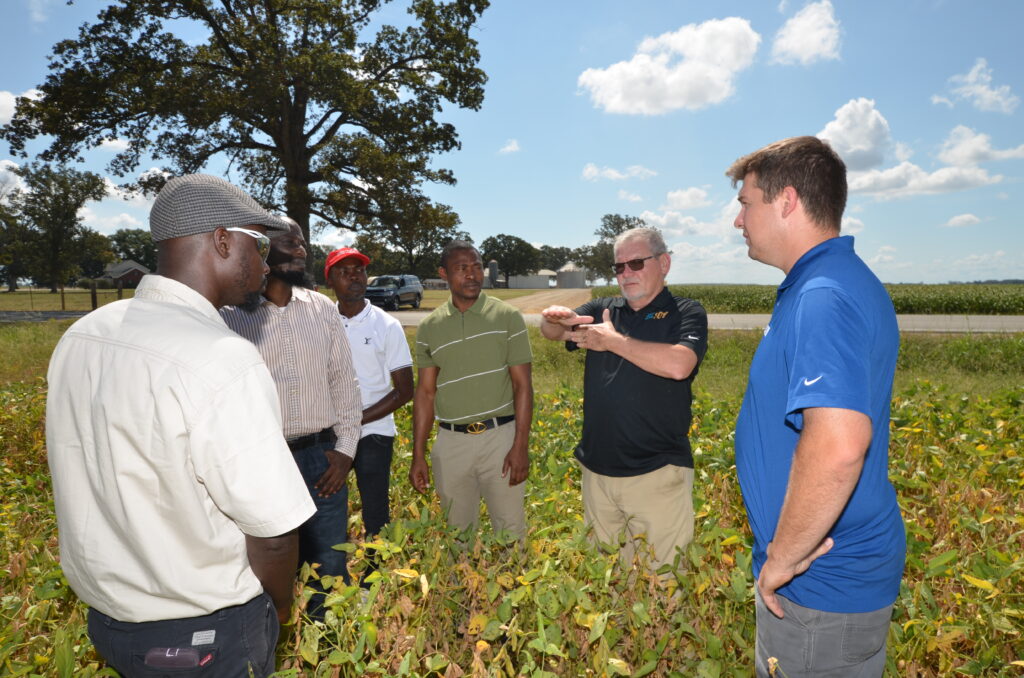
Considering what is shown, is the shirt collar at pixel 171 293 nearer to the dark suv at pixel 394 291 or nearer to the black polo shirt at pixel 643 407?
the black polo shirt at pixel 643 407

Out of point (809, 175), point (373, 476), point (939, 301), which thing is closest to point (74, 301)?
point (373, 476)

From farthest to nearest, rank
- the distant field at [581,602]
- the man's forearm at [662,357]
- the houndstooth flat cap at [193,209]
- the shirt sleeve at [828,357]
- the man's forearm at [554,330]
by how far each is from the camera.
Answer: the man's forearm at [554,330] → the man's forearm at [662,357] → the distant field at [581,602] → the houndstooth flat cap at [193,209] → the shirt sleeve at [828,357]

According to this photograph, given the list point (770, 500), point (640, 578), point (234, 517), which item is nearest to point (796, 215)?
point (770, 500)

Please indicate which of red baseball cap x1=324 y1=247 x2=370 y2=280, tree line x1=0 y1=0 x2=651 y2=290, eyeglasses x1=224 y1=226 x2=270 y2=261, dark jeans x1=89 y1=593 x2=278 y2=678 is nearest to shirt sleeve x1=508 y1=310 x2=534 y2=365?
red baseball cap x1=324 y1=247 x2=370 y2=280

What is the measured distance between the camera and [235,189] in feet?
5.78

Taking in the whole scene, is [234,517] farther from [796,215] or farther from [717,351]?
[717,351]

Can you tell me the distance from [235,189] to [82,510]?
0.96m

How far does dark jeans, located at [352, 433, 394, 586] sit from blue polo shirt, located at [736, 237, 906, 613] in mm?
2631

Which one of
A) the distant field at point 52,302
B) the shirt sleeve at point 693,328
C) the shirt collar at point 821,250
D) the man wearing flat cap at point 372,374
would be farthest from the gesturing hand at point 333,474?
the distant field at point 52,302

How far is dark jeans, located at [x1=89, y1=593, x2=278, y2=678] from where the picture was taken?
1522mm

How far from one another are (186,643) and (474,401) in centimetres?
239

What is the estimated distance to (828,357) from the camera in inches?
61.5

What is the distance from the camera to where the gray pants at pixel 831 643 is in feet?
5.76

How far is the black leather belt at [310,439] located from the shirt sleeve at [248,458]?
5.18ft
